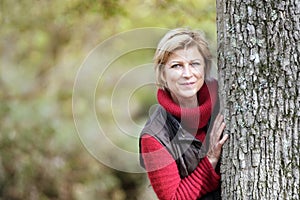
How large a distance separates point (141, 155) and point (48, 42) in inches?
189

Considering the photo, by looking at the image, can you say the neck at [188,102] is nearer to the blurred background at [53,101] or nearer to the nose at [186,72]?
the nose at [186,72]

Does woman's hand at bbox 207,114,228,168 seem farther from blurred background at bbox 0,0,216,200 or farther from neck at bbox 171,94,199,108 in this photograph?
blurred background at bbox 0,0,216,200

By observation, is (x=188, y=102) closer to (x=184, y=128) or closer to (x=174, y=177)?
(x=184, y=128)

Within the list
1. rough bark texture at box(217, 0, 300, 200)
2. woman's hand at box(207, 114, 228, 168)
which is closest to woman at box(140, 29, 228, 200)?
woman's hand at box(207, 114, 228, 168)

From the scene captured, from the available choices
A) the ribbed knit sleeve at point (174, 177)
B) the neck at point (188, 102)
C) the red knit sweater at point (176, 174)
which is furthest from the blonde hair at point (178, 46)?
the ribbed knit sleeve at point (174, 177)

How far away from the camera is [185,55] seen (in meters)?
2.51

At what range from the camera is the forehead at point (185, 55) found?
251cm

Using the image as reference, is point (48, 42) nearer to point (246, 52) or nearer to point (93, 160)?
point (93, 160)

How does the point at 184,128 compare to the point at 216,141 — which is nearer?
the point at 216,141

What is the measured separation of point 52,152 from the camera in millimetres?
6148

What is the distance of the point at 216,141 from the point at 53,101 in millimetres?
4747

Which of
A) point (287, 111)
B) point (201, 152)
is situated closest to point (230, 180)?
point (201, 152)

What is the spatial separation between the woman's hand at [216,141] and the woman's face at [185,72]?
19cm

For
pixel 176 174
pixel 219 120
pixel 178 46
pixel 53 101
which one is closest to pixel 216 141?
pixel 219 120
